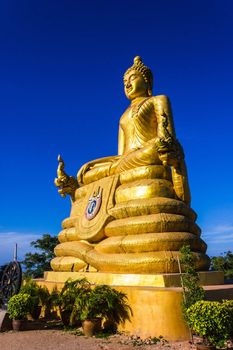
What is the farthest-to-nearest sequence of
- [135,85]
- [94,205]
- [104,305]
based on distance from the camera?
[135,85] → [94,205] → [104,305]

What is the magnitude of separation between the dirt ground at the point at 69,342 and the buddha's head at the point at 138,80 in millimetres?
8626

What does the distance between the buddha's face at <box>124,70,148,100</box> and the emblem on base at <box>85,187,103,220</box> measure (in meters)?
4.26

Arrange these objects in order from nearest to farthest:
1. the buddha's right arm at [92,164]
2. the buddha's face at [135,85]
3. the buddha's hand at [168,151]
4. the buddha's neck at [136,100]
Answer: the buddha's hand at [168,151], the buddha's right arm at [92,164], the buddha's neck at [136,100], the buddha's face at [135,85]

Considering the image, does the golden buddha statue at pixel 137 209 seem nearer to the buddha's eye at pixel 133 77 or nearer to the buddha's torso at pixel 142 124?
the buddha's torso at pixel 142 124

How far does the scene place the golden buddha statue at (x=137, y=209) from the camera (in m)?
8.30

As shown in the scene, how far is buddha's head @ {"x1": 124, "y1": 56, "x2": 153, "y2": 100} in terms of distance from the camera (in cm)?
1302

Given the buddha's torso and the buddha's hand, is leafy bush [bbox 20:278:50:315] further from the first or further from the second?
the buddha's torso

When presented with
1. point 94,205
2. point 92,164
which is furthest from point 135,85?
point 94,205

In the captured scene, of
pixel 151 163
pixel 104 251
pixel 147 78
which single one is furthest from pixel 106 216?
pixel 147 78

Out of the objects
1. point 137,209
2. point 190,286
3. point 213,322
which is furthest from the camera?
point 137,209

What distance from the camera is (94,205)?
416 inches

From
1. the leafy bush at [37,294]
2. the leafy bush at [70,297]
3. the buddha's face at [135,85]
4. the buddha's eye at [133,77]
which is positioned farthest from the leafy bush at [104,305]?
the buddha's eye at [133,77]

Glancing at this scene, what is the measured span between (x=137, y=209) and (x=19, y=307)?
11.7ft

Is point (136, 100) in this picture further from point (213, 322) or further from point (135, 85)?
point (213, 322)
